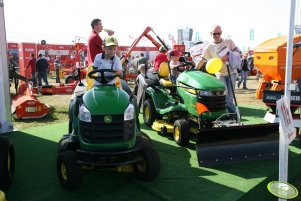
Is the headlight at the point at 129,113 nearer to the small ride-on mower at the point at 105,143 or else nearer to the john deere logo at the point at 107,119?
the small ride-on mower at the point at 105,143

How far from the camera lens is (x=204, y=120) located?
15.5 ft

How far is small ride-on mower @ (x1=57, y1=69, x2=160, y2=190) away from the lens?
3111mm

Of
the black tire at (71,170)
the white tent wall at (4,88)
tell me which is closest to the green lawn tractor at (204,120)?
the black tire at (71,170)

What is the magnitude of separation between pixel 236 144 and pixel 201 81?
1110 millimetres

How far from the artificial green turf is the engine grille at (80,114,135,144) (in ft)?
1.77

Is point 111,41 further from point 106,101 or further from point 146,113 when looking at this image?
point 146,113

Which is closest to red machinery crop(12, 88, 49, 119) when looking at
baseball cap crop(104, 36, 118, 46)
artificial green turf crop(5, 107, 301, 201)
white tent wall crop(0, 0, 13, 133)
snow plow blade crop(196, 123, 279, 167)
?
white tent wall crop(0, 0, 13, 133)

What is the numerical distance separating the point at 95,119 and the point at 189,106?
205 centimetres

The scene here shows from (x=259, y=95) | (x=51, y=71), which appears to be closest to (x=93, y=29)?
(x=259, y=95)

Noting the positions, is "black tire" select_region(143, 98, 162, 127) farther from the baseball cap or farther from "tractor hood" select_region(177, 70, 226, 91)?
the baseball cap

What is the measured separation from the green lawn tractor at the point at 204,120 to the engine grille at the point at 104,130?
1062mm

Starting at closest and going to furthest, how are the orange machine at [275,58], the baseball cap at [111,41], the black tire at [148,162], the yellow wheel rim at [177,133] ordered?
the black tire at [148,162], the baseball cap at [111,41], the yellow wheel rim at [177,133], the orange machine at [275,58]

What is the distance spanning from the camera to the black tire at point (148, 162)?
3336 mm

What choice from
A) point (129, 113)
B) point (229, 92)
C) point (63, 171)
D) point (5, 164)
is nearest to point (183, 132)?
point (229, 92)
